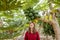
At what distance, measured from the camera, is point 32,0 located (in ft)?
1.03

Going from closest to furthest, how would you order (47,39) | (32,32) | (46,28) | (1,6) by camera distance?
(1,6) < (32,32) < (46,28) < (47,39)

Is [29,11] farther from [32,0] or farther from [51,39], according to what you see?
[51,39]

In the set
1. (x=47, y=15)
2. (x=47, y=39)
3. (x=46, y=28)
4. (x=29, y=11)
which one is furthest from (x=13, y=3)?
(x=47, y=39)

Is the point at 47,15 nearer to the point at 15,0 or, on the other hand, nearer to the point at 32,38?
the point at 32,38

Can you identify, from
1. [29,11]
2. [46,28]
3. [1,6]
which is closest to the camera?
[1,6]

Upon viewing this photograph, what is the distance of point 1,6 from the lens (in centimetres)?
→ 22

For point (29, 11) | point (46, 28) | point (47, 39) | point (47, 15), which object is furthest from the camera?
point (47, 39)

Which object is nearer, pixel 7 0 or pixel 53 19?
pixel 7 0

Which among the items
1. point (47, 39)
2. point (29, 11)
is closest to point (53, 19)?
point (29, 11)

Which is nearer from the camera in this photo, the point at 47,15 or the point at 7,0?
the point at 7,0

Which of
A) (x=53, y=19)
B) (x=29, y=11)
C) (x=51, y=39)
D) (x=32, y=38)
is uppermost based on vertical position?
(x=29, y=11)

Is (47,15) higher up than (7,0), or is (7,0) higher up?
(7,0)

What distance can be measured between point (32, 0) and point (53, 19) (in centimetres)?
97

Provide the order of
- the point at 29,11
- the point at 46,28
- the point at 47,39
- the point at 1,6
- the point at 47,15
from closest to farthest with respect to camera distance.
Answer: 1. the point at 1,6
2. the point at 29,11
3. the point at 47,15
4. the point at 46,28
5. the point at 47,39
